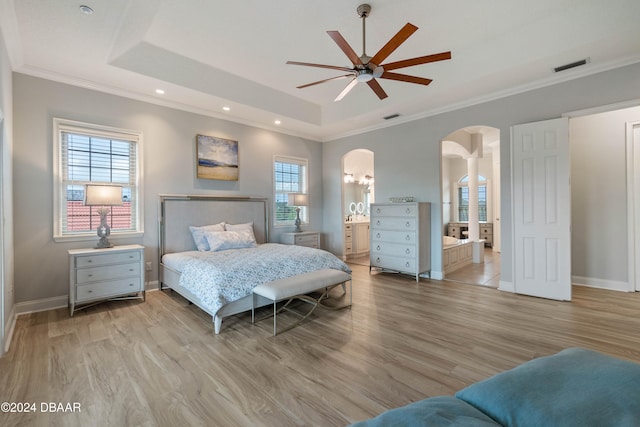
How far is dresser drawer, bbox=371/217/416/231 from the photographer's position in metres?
4.80

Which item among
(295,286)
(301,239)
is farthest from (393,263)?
(295,286)

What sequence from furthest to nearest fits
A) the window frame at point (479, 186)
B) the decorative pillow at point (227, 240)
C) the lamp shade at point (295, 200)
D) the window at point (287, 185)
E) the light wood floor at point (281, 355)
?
1. the window frame at point (479, 186)
2. the window at point (287, 185)
3. the lamp shade at point (295, 200)
4. the decorative pillow at point (227, 240)
5. the light wood floor at point (281, 355)

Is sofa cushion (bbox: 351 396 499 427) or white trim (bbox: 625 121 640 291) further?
white trim (bbox: 625 121 640 291)

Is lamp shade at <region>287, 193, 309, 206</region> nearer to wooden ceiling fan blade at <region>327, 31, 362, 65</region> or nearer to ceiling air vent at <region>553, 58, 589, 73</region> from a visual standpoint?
wooden ceiling fan blade at <region>327, 31, 362, 65</region>

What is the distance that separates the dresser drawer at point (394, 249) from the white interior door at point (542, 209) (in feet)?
4.78

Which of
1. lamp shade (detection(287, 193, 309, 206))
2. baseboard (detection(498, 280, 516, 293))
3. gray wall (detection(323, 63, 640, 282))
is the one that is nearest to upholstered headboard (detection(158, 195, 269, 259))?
lamp shade (detection(287, 193, 309, 206))

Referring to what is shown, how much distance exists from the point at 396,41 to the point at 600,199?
4067 mm

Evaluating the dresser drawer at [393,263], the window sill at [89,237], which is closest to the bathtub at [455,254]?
the dresser drawer at [393,263]

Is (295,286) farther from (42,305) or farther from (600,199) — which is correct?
(600,199)

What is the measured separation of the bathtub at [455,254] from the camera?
5.22 meters

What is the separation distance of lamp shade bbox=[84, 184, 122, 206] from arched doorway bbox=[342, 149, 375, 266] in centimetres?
473

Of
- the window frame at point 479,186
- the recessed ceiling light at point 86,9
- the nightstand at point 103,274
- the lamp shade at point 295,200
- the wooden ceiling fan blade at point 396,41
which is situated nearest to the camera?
the wooden ceiling fan blade at point 396,41

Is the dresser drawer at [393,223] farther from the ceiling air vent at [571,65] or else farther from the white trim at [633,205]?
the white trim at [633,205]

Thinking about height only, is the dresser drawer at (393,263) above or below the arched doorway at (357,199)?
below
